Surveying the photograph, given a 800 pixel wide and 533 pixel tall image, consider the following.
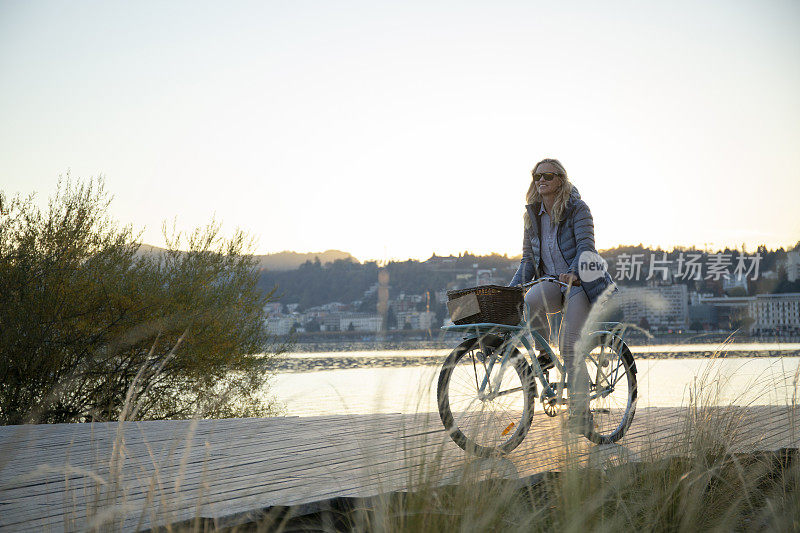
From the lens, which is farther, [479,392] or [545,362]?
[545,362]

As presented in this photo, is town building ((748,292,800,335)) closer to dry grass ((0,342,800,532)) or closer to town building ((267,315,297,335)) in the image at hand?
dry grass ((0,342,800,532))

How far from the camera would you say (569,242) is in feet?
12.7

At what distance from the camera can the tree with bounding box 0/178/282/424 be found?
364 inches

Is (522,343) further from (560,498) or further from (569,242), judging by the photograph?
(560,498)

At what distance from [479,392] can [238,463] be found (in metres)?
1.23

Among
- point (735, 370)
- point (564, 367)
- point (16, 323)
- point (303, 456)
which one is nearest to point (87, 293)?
point (16, 323)

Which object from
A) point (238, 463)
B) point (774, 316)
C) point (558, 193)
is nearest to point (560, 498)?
point (238, 463)

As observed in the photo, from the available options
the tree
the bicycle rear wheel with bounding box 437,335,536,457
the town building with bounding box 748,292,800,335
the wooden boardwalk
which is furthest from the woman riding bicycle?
the tree

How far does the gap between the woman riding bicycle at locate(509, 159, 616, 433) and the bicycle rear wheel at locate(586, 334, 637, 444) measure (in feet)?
0.70

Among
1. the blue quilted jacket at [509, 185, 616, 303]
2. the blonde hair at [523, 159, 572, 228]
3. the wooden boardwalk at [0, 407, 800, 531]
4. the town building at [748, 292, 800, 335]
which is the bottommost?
the wooden boardwalk at [0, 407, 800, 531]

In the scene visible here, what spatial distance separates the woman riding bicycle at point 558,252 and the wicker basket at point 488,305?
0.56 feet

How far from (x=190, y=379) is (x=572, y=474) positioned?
34.9 ft

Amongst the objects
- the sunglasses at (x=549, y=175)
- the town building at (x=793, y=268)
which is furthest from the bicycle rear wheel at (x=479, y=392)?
the town building at (x=793, y=268)

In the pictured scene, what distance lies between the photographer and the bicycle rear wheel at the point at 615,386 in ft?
12.3
